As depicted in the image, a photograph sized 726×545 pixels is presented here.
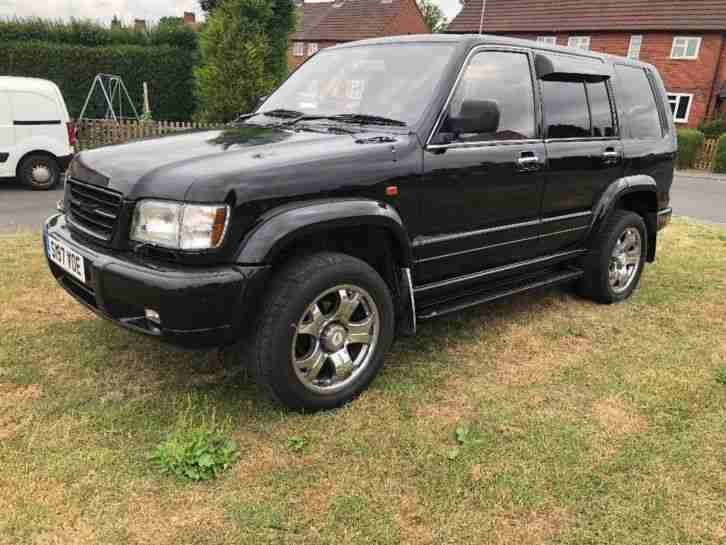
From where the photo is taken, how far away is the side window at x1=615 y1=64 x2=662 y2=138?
479 centimetres

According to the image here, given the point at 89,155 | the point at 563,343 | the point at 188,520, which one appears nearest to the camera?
the point at 188,520

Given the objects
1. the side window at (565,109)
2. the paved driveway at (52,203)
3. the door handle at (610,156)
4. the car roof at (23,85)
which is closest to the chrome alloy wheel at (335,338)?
the side window at (565,109)

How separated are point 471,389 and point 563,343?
44.3 inches

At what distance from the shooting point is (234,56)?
42.3ft

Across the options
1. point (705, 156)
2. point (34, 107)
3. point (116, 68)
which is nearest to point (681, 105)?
point (705, 156)

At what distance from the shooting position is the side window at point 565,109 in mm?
4078

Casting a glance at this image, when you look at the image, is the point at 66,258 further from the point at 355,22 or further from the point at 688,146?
the point at 355,22

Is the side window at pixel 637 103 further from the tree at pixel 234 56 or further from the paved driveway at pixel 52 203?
the tree at pixel 234 56

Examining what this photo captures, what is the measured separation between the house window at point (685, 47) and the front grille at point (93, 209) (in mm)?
32199

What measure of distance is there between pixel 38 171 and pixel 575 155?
8.83 meters

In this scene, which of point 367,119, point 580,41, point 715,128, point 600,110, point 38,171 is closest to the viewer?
point 367,119

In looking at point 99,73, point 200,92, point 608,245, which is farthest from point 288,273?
point 99,73

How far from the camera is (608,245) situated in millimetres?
4801

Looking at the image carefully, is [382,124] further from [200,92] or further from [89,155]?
[200,92]
